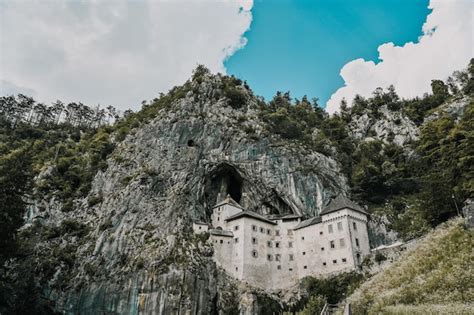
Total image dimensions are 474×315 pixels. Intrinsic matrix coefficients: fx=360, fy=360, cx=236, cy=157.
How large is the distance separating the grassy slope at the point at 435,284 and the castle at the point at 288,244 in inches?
731

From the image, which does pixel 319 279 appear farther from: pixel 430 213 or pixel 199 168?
pixel 199 168

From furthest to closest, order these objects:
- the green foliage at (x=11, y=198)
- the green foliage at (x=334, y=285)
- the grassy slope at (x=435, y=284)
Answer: the green foliage at (x=334, y=285), the green foliage at (x=11, y=198), the grassy slope at (x=435, y=284)

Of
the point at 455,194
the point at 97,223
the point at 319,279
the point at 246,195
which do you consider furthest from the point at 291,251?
the point at 97,223

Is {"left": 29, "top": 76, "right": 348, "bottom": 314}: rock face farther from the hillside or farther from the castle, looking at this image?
the castle

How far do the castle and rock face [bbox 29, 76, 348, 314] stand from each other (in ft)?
8.99

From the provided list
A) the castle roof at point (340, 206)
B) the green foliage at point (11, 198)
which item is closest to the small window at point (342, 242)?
the castle roof at point (340, 206)

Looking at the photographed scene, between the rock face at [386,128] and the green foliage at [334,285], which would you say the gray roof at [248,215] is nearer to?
the green foliage at [334,285]

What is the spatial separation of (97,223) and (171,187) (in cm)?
1182

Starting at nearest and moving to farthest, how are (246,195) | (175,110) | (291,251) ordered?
(291,251), (246,195), (175,110)

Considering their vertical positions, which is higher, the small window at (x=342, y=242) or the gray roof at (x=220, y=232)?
the gray roof at (x=220, y=232)

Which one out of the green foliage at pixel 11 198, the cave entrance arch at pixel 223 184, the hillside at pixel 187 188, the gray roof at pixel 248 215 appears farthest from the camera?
the cave entrance arch at pixel 223 184

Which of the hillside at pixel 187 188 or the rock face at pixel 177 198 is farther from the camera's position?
the rock face at pixel 177 198

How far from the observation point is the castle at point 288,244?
4562cm

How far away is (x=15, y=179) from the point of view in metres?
36.2
